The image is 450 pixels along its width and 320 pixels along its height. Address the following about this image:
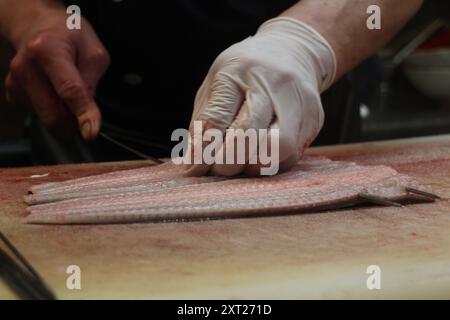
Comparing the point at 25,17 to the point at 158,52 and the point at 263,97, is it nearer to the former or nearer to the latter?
the point at 158,52

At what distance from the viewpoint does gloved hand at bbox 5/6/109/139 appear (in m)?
2.20

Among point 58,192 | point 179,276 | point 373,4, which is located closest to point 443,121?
point 373,4

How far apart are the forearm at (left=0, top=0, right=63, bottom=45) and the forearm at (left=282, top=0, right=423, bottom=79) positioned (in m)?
0.94

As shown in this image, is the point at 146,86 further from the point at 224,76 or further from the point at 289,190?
the point at 289,190

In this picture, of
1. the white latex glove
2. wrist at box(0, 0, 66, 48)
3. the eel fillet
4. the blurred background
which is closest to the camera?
the eel fillet

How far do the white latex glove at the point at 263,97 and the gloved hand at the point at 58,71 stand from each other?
0.44 metres

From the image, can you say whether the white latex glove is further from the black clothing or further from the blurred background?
the blurred background

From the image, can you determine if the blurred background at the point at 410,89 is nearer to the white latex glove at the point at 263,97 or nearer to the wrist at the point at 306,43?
the wrist at the point at 306,43

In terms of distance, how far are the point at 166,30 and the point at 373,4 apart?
2.58 feet

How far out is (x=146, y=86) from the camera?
2727 millimetres

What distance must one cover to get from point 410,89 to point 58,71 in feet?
10.3

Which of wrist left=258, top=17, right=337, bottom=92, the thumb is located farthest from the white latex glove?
the thumb

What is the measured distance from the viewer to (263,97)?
1.84 m

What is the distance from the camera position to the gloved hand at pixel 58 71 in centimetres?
220
